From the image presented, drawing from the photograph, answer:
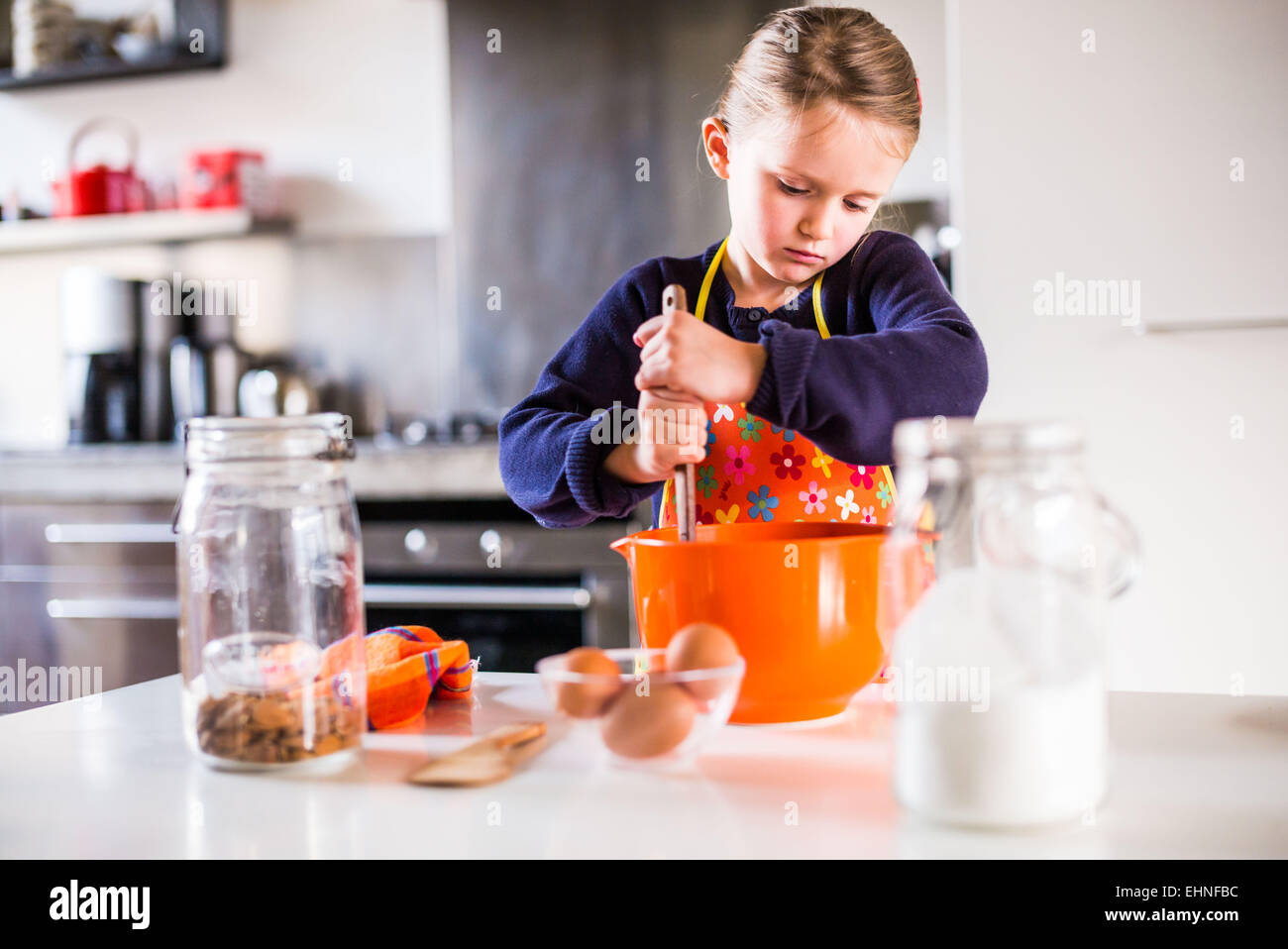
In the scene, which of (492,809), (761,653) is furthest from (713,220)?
(492,809)

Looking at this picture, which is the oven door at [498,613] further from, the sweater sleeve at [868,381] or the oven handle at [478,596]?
the sweater sleeve at [868,381]

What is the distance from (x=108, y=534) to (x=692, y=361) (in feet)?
6.87

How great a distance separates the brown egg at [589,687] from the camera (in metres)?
0.64

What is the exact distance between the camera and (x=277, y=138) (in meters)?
2.96

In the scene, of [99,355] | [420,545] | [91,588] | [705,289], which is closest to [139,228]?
[99,355]

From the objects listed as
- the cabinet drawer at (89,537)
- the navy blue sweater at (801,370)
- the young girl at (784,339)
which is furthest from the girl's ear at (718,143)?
the cabinet drawer at (89,537)

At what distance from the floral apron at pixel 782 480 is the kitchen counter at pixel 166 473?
1099 mm

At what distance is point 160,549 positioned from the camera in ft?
7.93

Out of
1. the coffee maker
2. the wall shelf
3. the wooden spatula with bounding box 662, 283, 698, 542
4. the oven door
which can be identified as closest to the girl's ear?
the wooden spatula with bounding box 662, 283, 698, 542

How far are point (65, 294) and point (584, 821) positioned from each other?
2.77m

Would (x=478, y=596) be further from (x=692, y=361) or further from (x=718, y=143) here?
(x=692, y=361)

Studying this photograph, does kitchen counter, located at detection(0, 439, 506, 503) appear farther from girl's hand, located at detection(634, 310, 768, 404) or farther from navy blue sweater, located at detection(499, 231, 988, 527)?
girl's hand, located at detection(634, 310, 768, 404)

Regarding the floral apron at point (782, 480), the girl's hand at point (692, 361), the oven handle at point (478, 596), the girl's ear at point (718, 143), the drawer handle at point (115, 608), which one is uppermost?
the girl's ear at point (718, 143)
